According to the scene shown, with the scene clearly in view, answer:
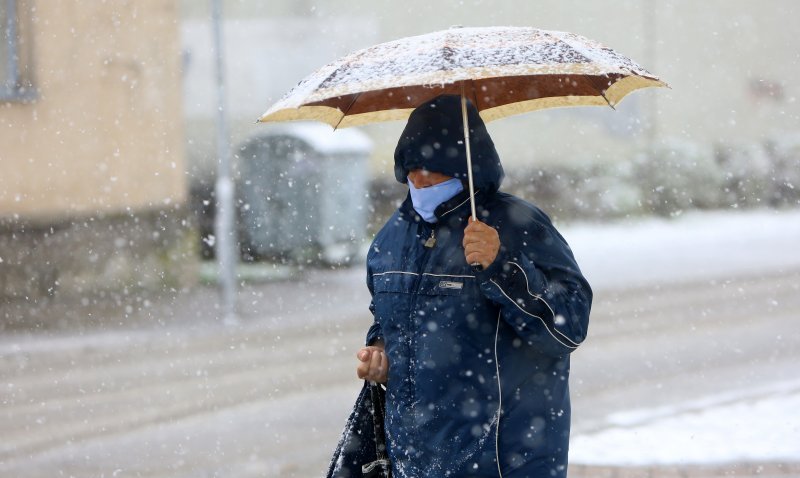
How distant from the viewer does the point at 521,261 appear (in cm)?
295

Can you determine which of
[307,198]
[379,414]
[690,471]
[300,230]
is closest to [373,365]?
[379,414]

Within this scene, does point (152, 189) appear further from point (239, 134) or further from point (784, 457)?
point (784, 457)

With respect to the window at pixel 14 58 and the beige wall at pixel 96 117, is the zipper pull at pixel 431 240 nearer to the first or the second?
the beige wall at pixel 96 117

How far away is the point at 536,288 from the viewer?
114 inches

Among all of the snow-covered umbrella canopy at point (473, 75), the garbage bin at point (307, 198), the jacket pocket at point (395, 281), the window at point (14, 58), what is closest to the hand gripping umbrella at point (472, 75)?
the snow-covered umbrella canopy at point (473, 75)

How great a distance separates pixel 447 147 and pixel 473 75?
0.26m

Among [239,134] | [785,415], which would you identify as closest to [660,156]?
[239,134]

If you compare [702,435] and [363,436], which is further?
[702,435]

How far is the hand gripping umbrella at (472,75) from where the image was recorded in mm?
2934

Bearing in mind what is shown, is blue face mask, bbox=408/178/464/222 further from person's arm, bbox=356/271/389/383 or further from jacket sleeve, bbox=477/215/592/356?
person's arm, bbox=356/271/389/383

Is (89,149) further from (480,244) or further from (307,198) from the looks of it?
(480,244)

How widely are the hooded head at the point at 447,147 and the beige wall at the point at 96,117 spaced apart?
1179cm

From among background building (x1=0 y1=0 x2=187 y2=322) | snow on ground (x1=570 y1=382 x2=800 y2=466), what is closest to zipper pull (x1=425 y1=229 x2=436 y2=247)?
snow on ground (x1=570 y1=382 x2=800 y2=466)

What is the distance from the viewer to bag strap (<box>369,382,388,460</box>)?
10.6ft
